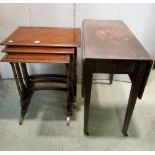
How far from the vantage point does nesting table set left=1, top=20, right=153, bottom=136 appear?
1.19m

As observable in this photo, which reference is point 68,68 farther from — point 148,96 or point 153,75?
point 153,75

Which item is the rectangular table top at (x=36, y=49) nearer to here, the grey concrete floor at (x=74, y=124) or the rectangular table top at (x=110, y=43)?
the rectangular table top at (x=110, y=43)

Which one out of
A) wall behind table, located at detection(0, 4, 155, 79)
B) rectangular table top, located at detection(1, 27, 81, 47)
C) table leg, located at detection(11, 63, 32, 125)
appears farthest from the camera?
wall behind table, located at detection(0, 4, 155, 79)

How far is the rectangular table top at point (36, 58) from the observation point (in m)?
1.32

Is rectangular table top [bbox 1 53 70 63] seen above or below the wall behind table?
below

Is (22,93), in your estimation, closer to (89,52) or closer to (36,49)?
(36,49)

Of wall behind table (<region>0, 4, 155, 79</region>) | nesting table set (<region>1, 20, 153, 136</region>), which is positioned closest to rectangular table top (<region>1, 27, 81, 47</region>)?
nesting table set (<region>1, 20, 153, 136</region>)

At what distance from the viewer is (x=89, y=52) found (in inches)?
48.3

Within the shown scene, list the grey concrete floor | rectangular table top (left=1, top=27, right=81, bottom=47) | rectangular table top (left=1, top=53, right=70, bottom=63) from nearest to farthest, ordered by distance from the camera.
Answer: rectangular table top (left=1, top=53, right=70, bottom=63)
rectangular table top (left=1, top=27, right=81, bottom=47)
the grey concrete floor

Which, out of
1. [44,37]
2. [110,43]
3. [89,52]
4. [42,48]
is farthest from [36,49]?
[110,43]

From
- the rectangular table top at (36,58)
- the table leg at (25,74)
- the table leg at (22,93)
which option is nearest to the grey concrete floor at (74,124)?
the table leg at (22,93)

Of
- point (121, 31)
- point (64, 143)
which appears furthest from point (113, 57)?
point (64, 143)

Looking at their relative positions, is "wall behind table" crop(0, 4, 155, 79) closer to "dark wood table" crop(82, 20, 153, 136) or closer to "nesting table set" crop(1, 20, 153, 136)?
"nesting table set" crop(1, 20, 153, 136)

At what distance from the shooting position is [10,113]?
1.89 m
